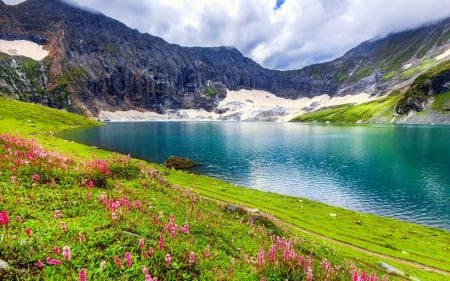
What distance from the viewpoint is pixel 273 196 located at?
5216 cm

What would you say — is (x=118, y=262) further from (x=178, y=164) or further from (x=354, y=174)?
(x=354, y=174)

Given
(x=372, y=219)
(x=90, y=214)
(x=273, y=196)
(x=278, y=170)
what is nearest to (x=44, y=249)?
(x=90, y=214)

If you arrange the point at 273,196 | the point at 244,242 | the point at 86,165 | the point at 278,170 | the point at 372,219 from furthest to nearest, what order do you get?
the point at 278,170 → the point at 273,196 → the point at 372,219 → the point at 86,165 → the point at 244,242

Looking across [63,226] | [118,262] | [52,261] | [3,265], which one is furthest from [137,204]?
[3,265]

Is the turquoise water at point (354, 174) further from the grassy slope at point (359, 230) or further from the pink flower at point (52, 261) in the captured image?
the pink flower at point (52, 261)

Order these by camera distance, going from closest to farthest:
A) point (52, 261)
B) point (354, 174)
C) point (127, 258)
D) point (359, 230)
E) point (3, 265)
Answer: point (3, 265)
point (52, 261)
point (127, 258)
point (359, 230)
point (354, 174)

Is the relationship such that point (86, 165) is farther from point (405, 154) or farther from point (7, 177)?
point (405, 154)

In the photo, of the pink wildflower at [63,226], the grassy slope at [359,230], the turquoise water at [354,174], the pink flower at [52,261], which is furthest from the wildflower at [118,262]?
the turquoise water at [354,174]

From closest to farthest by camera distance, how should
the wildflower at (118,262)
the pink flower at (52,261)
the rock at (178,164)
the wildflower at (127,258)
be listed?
the pink flower at (52,261)
the wildflower at (127,258)
the wildflower at (118,262)
the rock at (178,164)

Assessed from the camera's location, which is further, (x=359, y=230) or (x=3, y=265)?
(x=359, y=230)

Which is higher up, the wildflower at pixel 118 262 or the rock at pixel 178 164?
the wildflower at pixel 118 262

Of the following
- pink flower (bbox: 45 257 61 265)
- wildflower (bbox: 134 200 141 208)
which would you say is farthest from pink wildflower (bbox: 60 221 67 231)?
wildflower (bbox: 134 200 141 208)

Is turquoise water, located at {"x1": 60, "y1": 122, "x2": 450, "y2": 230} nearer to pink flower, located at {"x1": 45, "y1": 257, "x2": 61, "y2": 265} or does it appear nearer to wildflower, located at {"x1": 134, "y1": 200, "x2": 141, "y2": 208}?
wildflower, located at {"x1": 134, "y1": 200, "x2": 141, "y2": 208}

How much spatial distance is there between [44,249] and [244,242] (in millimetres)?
8073
